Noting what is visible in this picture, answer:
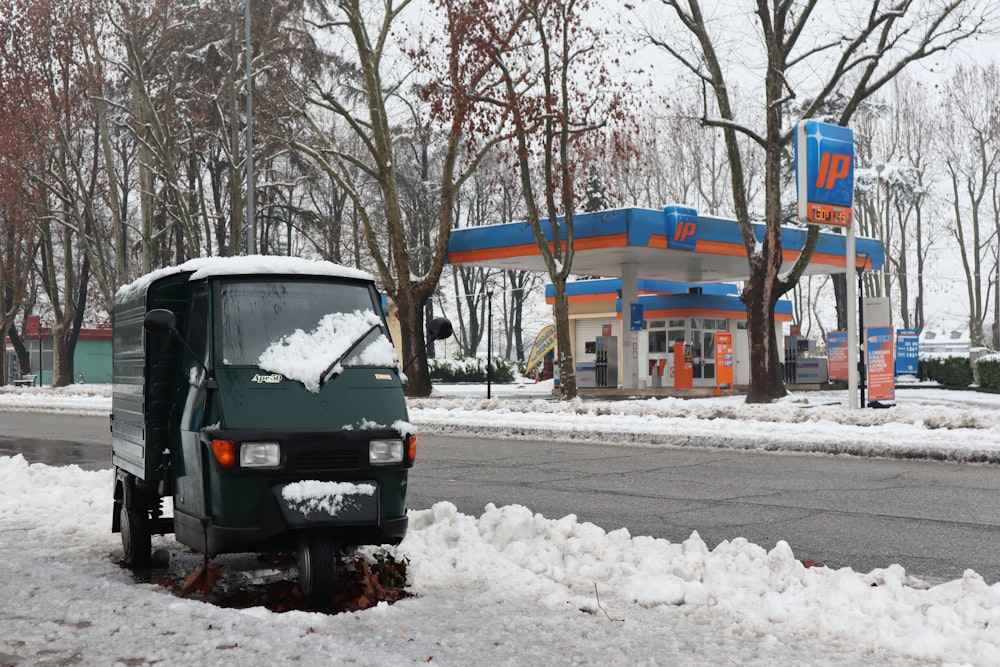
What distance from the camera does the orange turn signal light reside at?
5.89 meters

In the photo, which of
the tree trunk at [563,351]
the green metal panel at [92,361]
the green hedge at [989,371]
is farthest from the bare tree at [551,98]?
the green metal panel at [92,361]

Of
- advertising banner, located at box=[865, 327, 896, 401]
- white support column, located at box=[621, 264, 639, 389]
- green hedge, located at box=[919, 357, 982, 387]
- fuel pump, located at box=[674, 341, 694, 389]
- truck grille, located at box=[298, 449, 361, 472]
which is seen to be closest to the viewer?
truck grille, located at box=[298, 449, 361, 472]

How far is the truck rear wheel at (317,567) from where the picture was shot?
5.97 meters

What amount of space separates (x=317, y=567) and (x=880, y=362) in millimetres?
18947

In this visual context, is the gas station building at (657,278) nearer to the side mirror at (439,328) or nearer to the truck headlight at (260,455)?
the side mirror at (439,328)

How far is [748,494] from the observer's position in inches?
446

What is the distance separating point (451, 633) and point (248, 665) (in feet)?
→ 3.55

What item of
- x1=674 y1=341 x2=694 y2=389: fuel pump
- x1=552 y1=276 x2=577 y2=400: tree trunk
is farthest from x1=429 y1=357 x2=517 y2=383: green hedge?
x1=552 y1=276 x2=577 y2=400: tree trunk

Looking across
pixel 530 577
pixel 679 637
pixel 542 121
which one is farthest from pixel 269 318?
pixel 542 121

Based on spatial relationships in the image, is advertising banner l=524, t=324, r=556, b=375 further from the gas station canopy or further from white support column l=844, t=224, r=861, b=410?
white support column l=844, t=224, r=861, b=410

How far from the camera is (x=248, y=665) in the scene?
4.82m

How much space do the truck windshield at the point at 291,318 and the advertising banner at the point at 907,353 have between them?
35.7 metres

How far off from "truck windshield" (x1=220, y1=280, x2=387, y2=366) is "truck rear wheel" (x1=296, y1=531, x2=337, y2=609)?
1048 millimetres

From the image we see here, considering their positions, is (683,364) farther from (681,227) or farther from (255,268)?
(255,268)
